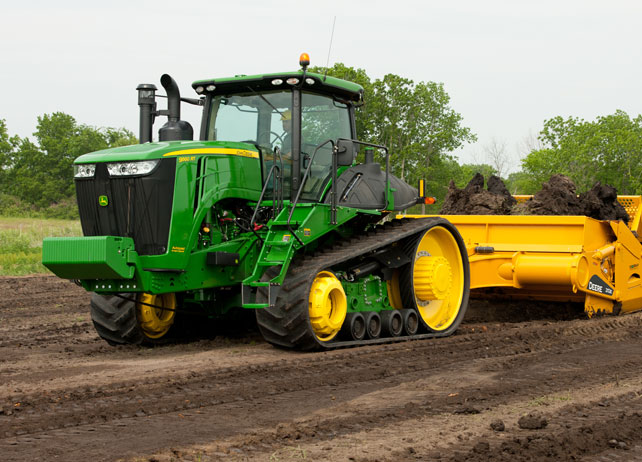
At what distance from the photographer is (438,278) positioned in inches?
384

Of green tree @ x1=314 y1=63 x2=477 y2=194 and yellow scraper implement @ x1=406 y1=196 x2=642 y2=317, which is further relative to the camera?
green tree @ x1=314 y1=63 x2=477 y2=194

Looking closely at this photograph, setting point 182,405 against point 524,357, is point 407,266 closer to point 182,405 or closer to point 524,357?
point 524,357

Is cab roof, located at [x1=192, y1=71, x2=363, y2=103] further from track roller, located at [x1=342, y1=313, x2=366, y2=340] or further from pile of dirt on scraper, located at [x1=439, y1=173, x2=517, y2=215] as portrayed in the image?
pile of dirt on scraper, located at [x1=439, y1=173, x2=517, y2=215]

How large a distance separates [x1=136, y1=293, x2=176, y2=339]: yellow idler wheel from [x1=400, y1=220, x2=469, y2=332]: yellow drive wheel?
2.75 metres

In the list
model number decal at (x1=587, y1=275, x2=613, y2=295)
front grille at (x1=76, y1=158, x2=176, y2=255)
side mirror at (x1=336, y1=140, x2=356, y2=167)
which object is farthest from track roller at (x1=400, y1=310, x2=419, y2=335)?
front grille at (x1=76, y1=158, x2=176, y2=255)

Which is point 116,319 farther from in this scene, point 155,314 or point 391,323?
point 391,323

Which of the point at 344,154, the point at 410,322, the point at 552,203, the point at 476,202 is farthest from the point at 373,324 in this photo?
the point at 552,203

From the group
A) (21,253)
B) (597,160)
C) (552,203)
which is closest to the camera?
(552,203)

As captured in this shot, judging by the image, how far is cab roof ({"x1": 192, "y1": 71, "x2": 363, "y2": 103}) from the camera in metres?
8.59

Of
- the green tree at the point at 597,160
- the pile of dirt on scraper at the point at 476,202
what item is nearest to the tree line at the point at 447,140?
the green tree at the point at 597,160

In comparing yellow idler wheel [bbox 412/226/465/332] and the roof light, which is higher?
the roof light

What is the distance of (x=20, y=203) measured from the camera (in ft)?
200

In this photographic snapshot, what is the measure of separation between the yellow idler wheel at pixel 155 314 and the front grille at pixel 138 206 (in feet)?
3.22

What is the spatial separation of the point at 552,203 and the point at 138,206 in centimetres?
621
